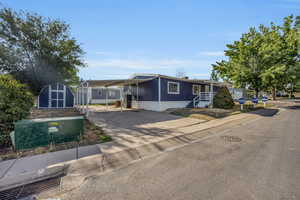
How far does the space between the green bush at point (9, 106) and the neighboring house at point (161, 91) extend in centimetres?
704

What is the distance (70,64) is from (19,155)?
42.8 ft

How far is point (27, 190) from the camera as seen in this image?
2422 millimetres

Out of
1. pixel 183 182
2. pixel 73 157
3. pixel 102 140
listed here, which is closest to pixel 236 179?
pixel 183 182

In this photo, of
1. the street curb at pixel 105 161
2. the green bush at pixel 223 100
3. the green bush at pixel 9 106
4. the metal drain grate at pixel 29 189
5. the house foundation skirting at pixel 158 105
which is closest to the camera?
the metal drain grate at pixel 29 189

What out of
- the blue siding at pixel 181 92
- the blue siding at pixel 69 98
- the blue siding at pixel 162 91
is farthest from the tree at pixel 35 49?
the blue siding at pixel 181 92

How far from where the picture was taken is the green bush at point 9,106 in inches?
156

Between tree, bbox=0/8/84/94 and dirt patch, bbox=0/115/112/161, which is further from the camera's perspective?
tree, bbox=0/8/84/94

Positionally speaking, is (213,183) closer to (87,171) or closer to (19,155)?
(87,171)

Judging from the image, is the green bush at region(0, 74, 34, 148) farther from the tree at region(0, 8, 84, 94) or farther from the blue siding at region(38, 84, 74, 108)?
the blue siding at region(38, 84, 74, 108)

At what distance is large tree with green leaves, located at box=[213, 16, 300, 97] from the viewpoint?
59.2ft

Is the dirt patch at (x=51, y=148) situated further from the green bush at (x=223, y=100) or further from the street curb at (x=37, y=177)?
the green bush at (x=223, y=100)

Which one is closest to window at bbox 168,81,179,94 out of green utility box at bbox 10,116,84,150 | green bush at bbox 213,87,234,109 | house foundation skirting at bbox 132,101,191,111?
house foundation skirting at bbox 132,101,191,111

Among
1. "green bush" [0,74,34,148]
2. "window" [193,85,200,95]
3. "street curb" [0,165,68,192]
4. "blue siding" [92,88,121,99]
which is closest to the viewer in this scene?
"street curb" [0,165,68,192]

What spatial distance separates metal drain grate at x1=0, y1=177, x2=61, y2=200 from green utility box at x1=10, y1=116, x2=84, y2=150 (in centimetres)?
184
